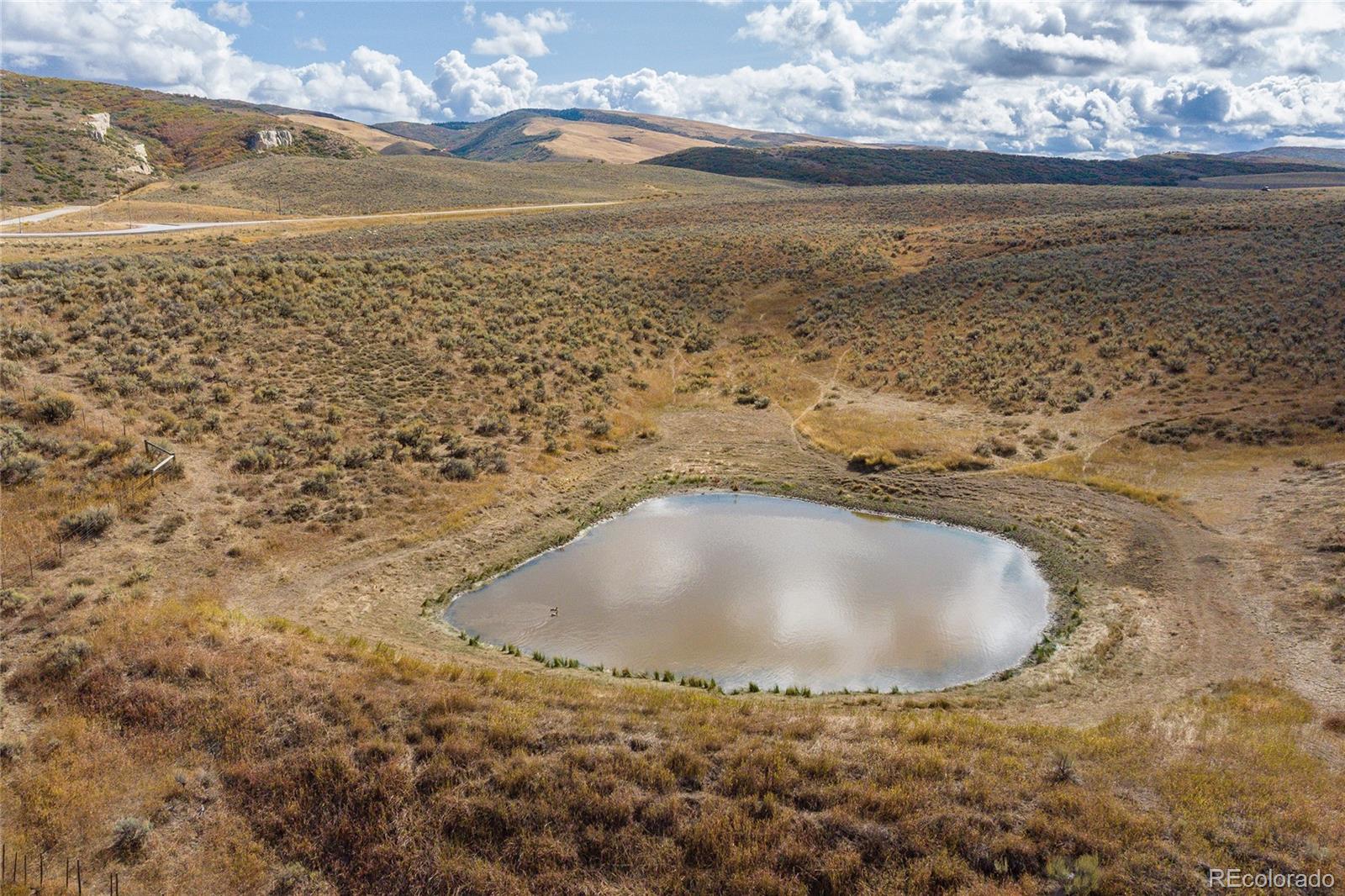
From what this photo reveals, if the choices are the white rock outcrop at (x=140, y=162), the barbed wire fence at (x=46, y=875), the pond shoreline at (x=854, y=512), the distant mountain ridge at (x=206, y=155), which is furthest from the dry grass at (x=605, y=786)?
the white rock outcrop at (x=140, y=162)

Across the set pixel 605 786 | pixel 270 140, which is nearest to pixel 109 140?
pixel 270 140

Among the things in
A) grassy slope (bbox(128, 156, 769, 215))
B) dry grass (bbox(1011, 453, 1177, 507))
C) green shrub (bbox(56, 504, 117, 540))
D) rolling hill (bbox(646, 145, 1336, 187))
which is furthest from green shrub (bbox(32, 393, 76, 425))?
rolling hill (bbox(646, 145, 1336, 187))

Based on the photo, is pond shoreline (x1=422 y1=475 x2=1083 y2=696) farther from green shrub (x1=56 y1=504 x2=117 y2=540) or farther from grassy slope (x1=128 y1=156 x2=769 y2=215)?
grassy slope (x1=128 y1=156 x2=769 y2=215)

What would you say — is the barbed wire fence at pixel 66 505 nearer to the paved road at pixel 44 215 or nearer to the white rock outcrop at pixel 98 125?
the paved road at pixel 44 215

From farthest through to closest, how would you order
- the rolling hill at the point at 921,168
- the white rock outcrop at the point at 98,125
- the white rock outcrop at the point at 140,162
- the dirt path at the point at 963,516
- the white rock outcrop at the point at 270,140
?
the rolling hill at the point at 921,168 → the white rock outcrop at the point at 270,140 → the white rock outcrop at the point at 98,125 → the white rock outcrop at the point at 140,162 → the dirt path at the point at 963,516

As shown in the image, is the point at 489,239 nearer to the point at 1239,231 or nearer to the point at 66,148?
the point at 1239,231

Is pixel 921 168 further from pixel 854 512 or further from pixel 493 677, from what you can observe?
pixel 493 677
